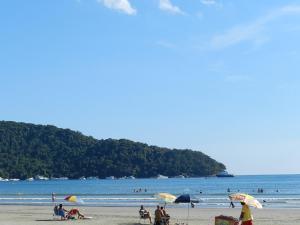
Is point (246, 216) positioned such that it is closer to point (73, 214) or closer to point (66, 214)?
point (73, 214)

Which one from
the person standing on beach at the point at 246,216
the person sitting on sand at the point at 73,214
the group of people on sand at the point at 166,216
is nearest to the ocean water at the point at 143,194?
the person sitting on sand at the point at 73,214

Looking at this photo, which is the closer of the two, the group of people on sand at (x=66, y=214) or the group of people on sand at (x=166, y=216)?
the group of people on sand at (x=166, y=216)

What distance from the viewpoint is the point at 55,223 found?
27.4 metres

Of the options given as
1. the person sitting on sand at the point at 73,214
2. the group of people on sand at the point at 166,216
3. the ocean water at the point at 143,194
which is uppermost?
the ocean water at the point at 143,194

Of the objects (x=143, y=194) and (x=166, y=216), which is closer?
(x=166, y=216)

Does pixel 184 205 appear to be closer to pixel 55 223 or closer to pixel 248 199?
pixel 55 223

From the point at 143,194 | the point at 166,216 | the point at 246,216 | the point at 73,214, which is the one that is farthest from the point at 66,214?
the point at 143,194

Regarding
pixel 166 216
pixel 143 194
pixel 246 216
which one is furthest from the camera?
pixel 143 194

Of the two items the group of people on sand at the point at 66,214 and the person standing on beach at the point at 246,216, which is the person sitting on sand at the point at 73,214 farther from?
the person standing on beach at the point at 246,216

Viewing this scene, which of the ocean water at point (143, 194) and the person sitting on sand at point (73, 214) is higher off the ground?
the ocean water at point (143, 194)

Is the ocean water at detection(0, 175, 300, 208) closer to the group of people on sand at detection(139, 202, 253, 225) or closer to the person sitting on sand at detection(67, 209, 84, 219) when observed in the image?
the person sitting on sand at detection(67, 209, 84, 219)

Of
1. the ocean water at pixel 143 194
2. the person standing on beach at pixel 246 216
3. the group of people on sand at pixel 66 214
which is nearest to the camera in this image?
the person standing on beach at pixel 246 216

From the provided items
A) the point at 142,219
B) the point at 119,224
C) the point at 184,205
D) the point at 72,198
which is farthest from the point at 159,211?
the point at 184,205

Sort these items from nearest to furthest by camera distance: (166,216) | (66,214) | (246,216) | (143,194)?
(246,216) → (166,216) → (66,214) → (143,194)
